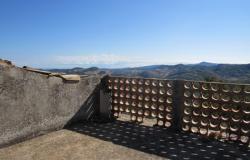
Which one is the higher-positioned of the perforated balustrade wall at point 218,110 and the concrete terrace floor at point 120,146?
the perforated balustrade wall at point 218,110

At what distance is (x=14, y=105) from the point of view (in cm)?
638

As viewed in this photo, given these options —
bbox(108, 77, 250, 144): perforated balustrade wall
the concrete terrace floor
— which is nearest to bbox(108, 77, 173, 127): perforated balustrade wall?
bbox(108, 77, 250, 144): perforated balustrade wall

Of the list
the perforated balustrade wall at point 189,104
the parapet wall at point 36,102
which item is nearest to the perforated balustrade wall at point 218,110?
the perforated balustrade wall at point 189,104

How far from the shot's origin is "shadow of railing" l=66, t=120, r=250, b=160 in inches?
235

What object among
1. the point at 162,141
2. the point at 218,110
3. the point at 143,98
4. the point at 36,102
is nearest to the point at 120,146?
the point at 162,141

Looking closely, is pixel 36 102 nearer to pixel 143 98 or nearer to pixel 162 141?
pixel 143 98

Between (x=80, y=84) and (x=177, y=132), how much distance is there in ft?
10.1

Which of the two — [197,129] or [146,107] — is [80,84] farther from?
[197,129]

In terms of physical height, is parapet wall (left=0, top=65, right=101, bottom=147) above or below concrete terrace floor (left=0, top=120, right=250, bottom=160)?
above

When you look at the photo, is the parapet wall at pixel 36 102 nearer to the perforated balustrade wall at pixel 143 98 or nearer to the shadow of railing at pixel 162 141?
the shadow of railing at pixel 162 141

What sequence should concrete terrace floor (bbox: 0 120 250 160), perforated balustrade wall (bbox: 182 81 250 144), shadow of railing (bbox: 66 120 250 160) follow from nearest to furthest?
concrete terrace floor (bbox: 0 120 250 160) → shadow of railing (bbox: 66 120 250 160) → perforated balustrade wall (bbox: 182 81 250 144)

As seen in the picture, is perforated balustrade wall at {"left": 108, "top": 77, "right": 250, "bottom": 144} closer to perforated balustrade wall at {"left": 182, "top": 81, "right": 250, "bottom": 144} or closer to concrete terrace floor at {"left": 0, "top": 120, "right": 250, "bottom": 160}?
perforated balustrade wall at {"left": 182, "top": 81, "right": 250, "bottom": 144}

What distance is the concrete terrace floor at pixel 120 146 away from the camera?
5777 mm

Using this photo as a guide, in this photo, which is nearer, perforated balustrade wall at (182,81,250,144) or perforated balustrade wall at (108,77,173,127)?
perforated balustrade wall at (182,81,250,144)
